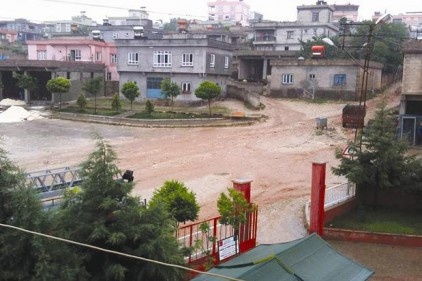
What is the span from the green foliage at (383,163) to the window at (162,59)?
28848mm

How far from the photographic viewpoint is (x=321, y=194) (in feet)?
45.5

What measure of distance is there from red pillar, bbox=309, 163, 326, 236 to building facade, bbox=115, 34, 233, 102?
91.7 feet

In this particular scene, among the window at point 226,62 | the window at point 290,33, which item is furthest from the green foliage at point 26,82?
the window at point 290,33

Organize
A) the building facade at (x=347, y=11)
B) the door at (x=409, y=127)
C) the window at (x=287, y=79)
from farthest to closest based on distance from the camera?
the building facade at (x=347, y=11) < the window at (x=287, y=79) < the door at (x=409, y=127)

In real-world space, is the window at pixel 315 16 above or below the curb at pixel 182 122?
above

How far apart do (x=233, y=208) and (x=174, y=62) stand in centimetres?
3248

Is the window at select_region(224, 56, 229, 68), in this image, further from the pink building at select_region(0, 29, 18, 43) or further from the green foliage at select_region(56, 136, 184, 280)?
the pink building at select_region(0, 29, 18, 43)

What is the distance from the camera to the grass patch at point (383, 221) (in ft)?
47.1

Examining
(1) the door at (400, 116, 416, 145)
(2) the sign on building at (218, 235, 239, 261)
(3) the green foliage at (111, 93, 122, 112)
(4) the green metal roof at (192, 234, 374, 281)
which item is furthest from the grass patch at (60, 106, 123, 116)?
(4) the green metal roof at (192, 234, 374, 281)

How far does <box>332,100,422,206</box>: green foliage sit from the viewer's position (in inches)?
578

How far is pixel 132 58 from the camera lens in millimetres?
43594

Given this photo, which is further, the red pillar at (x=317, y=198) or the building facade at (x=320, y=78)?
the building facade at (x=320, y=78)

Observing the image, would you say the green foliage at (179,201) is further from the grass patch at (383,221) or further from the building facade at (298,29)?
the building facade at (298,29)

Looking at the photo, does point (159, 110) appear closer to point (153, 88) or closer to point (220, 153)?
point (153, 88)
